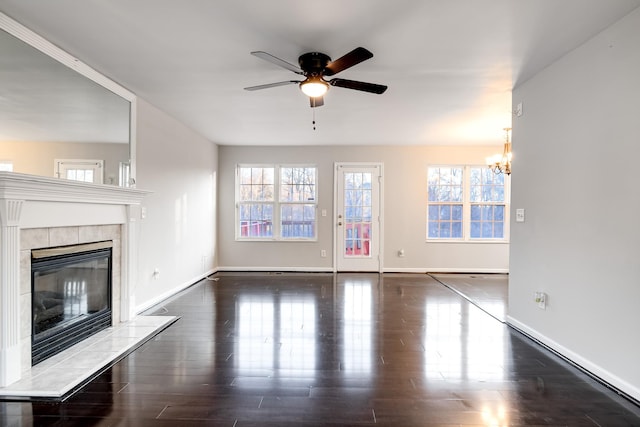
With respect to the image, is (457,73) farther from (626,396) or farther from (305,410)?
(305,410)

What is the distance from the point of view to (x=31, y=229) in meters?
2.34

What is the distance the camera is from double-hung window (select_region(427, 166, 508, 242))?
6.21 metres

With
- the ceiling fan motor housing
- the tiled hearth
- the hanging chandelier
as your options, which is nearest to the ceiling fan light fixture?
the ceiling fan motor housing

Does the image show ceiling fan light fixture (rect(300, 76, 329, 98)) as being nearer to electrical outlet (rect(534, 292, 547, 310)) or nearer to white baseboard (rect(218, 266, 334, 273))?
electrical outlet (rect(534, 292, 547, 310))

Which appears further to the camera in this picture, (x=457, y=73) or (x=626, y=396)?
(x=457, y=73)

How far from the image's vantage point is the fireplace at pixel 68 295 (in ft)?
7.88

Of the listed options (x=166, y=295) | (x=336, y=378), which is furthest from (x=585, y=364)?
(x=166, y=295)

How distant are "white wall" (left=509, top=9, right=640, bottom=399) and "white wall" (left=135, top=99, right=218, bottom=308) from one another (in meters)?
4.11

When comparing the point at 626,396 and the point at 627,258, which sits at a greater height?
the point at 627,258

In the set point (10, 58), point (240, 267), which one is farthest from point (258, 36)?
point (240, 267)

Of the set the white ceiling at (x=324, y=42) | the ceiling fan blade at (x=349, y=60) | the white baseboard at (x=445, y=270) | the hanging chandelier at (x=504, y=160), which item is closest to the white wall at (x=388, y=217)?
the white baseboard at (x=445, y=270)

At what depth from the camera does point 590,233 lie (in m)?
2.39

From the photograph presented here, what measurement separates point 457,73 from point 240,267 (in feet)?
16.3

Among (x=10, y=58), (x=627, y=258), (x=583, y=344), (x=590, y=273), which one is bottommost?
(x=583, y=344)
